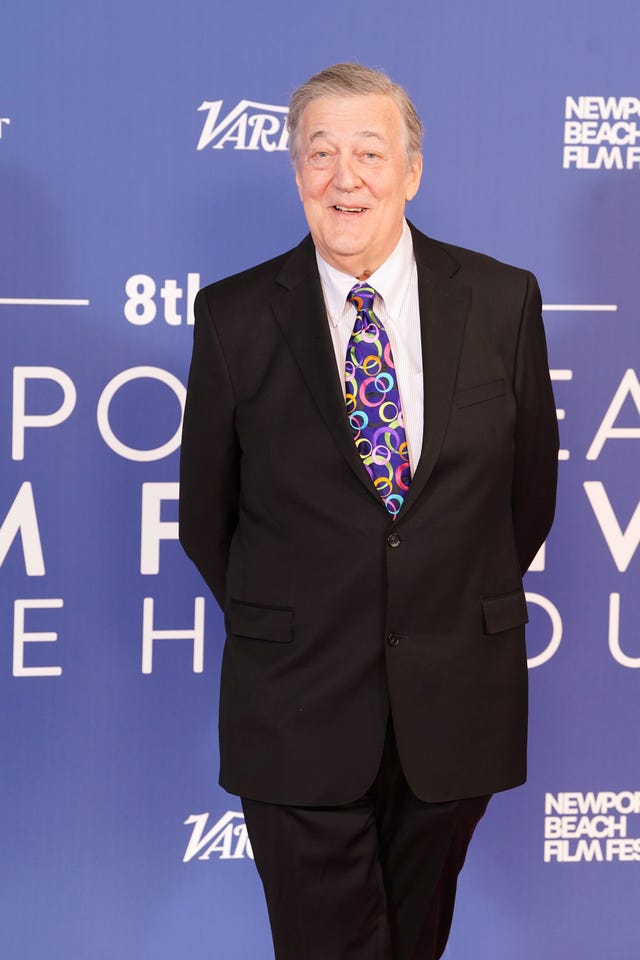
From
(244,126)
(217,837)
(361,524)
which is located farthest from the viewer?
(217,837)

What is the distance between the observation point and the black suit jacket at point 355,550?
1.94 m

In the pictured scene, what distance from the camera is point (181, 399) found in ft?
8.76

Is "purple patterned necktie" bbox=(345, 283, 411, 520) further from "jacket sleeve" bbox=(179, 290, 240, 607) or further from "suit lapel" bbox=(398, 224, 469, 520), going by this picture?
"jacket sleeve" bbox=(179, 290, 240, 607)

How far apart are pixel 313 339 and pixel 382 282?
14cm

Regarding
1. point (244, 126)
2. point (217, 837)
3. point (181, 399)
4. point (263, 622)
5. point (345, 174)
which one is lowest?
point (217, 837)

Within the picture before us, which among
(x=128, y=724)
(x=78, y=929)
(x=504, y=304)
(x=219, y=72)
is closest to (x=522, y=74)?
(x=219, y=72)

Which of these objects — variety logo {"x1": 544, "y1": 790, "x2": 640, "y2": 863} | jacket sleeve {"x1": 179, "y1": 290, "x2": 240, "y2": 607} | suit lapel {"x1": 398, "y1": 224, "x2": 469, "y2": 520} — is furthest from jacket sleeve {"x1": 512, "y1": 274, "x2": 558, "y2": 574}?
variety logo {"x1": 544, "y1": 790, "x2": 640, "y2": 863}

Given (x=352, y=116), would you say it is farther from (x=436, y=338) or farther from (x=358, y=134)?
(x=436, y=338)

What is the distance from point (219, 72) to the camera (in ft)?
8.51

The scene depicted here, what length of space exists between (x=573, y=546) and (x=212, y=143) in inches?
44.2

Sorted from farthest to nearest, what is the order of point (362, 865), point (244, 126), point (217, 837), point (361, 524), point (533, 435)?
point (217, 837) < point (244, 126) < point (533, 435) < point (362, 865) < point (361, 524)

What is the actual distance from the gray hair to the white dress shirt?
0.16 metres

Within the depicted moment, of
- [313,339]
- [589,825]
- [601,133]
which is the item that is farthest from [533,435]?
[589,825]

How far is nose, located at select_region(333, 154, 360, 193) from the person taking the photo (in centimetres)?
195
